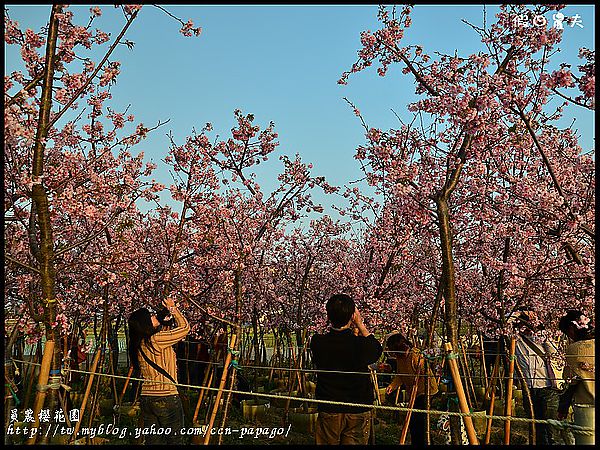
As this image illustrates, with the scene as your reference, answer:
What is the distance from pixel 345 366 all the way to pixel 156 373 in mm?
2051

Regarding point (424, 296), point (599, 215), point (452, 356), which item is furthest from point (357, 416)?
point (424, 296)

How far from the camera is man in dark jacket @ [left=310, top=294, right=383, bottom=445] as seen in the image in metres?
4.52

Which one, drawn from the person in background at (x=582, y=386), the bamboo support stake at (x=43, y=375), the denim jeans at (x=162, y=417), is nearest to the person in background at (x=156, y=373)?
the denim jeans at (x=162, y=417)

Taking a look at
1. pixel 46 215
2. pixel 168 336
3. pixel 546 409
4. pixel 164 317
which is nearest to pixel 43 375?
pixel 168 336

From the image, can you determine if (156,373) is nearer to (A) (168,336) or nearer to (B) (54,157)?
(A) (168,336)

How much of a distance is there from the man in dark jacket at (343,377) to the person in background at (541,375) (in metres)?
2.98

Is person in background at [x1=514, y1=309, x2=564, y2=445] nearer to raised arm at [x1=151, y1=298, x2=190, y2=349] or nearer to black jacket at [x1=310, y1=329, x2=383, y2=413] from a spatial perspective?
black jacket at [x1=310, y1=329, x2=383, y2=413]

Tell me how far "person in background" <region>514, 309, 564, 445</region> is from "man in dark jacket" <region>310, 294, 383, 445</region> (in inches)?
117

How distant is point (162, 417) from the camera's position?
5535mm

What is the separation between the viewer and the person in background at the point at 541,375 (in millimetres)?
6797

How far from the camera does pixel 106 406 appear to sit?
9938mm

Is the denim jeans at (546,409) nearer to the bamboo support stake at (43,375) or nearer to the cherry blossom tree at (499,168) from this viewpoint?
the cherry blossom tree at (499,168)

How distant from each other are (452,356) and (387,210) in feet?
15.1

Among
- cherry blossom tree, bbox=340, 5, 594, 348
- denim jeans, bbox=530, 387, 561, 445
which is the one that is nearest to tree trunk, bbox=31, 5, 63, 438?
cherry blossom tree, bbox=340, 5, 594, 348
